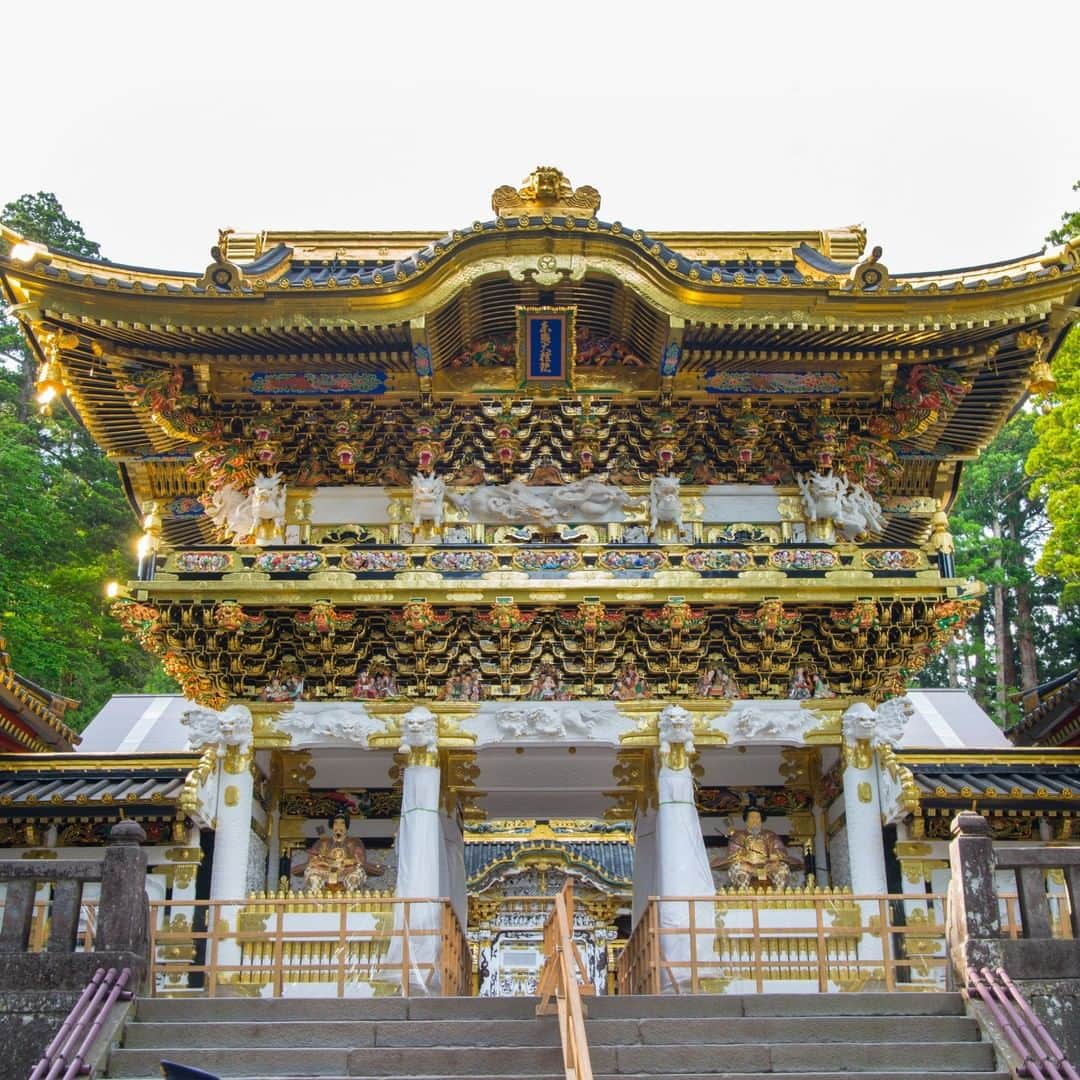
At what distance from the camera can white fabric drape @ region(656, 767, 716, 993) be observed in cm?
1354

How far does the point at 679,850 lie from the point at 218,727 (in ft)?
18.1

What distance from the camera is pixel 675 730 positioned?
1462 cm

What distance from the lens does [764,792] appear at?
1681 centimetres

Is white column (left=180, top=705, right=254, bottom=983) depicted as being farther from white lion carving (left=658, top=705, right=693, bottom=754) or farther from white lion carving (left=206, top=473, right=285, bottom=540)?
white lion carving (left=658, top=705, right=693, bottom=754)

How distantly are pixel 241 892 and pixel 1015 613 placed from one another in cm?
2999

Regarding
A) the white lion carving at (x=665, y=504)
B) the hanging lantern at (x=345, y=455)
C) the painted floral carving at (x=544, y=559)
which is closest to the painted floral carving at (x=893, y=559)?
the white lion carving at (x=665, y=504)

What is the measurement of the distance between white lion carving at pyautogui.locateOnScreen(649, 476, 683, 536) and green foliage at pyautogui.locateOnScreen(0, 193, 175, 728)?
1736 cm

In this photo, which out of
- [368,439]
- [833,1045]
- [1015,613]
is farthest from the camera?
[1015,613]

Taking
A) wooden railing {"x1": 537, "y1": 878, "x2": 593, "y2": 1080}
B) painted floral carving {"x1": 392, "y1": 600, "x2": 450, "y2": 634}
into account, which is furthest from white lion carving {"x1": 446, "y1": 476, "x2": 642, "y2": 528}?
wooden railing {"x1": 537, "y1": 878, "x2": 593, "y2": 1080}

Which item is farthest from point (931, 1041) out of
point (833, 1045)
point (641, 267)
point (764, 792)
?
point (641, 267)

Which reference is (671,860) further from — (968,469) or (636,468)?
(968,469)

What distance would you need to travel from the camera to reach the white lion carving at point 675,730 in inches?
575

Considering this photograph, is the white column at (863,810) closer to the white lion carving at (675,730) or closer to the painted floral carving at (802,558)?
the painted floral carving at (802,558)

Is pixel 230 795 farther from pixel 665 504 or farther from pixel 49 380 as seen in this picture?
pixel 665 504
